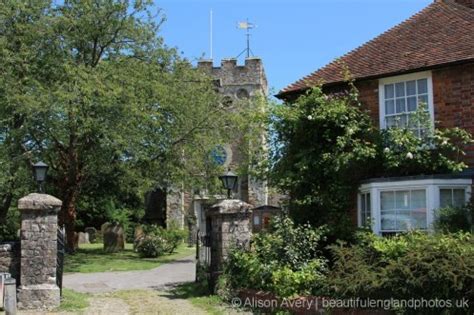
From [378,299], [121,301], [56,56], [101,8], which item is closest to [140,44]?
[101,8]

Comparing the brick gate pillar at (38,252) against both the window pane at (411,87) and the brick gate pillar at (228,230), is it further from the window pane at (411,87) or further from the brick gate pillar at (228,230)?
the window pane at (411,87)

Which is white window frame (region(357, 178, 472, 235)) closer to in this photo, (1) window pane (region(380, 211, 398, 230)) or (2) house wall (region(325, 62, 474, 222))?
(1) window pane (region(380, 211, 398, 230))

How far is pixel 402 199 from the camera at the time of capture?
13688 millimetres

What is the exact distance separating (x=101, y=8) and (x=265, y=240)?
553 inches

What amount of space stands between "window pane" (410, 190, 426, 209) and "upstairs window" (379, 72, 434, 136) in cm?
159

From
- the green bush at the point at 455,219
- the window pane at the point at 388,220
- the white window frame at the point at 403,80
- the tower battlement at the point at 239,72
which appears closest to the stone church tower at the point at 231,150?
the tower battlement at the point at 239,72

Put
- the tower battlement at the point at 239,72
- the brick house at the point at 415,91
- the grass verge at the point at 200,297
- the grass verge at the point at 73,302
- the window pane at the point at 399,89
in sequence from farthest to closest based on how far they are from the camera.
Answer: the tower battlement at the point at 239,72 → the window pane at the point at 399,89 → the brick house at the point at 415,91 → the grass verge at the point at 73,302 → the grass verge at the point at 200,297

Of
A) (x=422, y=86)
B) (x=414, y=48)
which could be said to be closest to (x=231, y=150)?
(x=414, y=48)

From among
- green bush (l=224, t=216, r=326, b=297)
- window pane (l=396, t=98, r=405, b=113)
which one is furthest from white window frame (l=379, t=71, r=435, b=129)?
green bush (l=224, t=216, r=326, b=297)

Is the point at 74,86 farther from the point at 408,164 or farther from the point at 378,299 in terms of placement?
the point at 378,299

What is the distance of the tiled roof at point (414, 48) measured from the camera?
14.4 m

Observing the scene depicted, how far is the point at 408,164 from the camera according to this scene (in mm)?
13672

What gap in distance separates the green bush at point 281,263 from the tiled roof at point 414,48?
16.3 ft

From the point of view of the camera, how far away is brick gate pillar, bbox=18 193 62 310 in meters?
12.2
